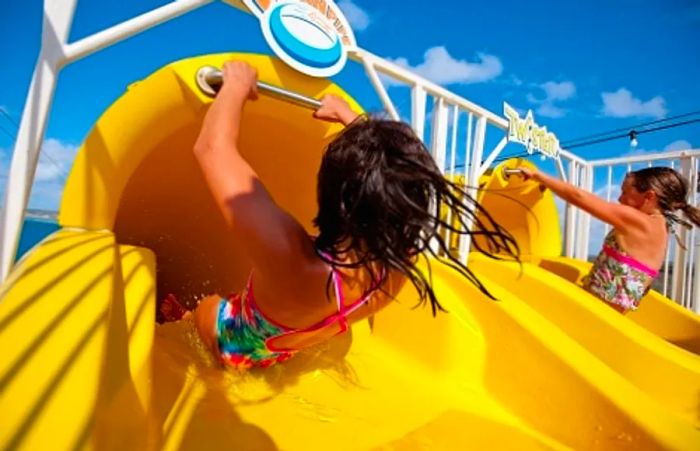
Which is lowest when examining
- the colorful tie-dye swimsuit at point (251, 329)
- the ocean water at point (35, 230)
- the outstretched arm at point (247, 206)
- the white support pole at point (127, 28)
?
the colorful tie-dye swimsuit at point (251, 329)

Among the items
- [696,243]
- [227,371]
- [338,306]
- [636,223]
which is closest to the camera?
[338,306]

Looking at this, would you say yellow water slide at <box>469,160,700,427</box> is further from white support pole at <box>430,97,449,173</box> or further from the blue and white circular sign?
the blue and white circular sign

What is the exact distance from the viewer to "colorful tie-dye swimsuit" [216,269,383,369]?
1.01m

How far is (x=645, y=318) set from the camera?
249 cm

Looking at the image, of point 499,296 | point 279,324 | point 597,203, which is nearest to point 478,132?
point 597,203

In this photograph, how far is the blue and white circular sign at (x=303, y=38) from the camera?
55.8 inches

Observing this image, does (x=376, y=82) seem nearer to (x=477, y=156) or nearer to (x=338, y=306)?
(x=477, y=156)

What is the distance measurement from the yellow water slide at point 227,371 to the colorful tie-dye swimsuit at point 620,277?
0.75m

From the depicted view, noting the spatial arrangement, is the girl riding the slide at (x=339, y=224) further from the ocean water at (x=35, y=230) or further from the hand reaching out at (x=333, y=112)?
the ocean water at (x=35, y=230)

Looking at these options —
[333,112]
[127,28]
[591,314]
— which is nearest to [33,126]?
[127,28]

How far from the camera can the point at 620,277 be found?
2141 mm

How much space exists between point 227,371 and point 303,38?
1.03 metres

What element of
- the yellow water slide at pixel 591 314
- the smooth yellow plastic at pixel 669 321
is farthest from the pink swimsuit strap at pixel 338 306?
the smooth yellow plastic at pixel 669 321

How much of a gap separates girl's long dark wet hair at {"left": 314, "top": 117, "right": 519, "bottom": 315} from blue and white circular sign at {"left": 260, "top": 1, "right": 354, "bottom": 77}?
0.69 metres
